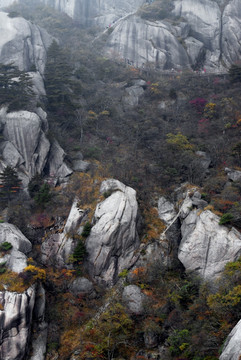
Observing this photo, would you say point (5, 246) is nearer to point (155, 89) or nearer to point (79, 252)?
point (79, 252)

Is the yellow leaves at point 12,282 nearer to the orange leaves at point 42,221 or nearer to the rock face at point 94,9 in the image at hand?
the orange leaves at point 42,221

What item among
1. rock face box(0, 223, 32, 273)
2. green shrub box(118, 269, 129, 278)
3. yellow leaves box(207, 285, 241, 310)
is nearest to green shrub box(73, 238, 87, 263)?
green shrub box(118, 269, 129, 278)

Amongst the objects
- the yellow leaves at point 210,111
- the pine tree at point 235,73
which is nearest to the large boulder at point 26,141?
the yellow leaves at point 210,111

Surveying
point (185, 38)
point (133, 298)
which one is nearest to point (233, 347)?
point (133, 298)

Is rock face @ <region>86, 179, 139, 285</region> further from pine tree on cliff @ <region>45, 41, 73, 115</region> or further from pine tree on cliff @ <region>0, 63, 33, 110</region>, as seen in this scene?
pine tree on cliff @ <region>45, 41, 73, 115</region>

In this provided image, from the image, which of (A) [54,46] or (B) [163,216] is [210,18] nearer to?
(A) [54,46]

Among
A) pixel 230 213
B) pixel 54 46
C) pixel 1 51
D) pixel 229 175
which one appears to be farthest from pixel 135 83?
pixel 230 213
